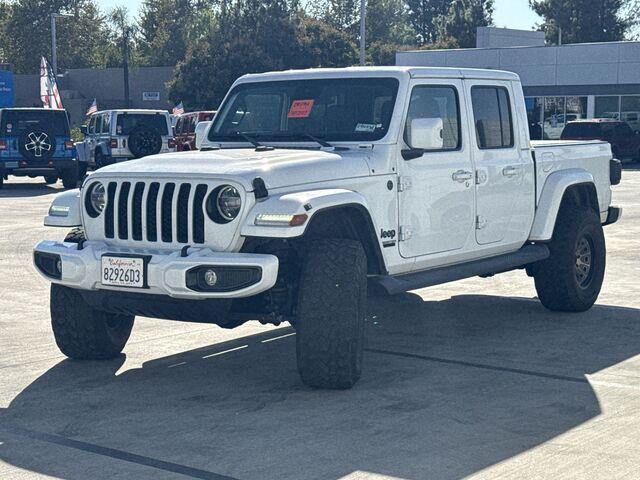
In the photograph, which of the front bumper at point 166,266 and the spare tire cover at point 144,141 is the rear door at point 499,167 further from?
the spare tire cover at point 144,141

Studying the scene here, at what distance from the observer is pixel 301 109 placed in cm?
819

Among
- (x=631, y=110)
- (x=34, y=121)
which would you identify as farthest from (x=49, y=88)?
A: (x=631, y=110)

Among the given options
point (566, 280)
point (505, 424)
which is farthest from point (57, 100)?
point (505, 424)

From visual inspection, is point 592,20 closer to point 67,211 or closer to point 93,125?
point 93,125

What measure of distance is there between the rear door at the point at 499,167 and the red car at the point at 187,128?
76.0ft

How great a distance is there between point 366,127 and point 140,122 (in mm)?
22051

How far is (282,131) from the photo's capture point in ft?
26.7

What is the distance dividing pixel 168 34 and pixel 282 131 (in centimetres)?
10101

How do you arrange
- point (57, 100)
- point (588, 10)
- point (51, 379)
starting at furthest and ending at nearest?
point (588, 10) → point (57, 100) → point (51, 379)

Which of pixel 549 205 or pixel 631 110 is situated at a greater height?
pixel 549 205

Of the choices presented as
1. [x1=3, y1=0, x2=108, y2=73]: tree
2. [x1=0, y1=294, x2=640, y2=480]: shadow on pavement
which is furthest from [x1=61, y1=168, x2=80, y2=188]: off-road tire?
[x1=3, y1=0, x2=108, y2=73]: tree

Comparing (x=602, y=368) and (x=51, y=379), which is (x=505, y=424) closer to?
(x=602, y=368)

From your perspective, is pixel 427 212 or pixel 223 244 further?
pixel 427 212

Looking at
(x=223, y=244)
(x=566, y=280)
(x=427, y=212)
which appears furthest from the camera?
(x=566, y=280)
